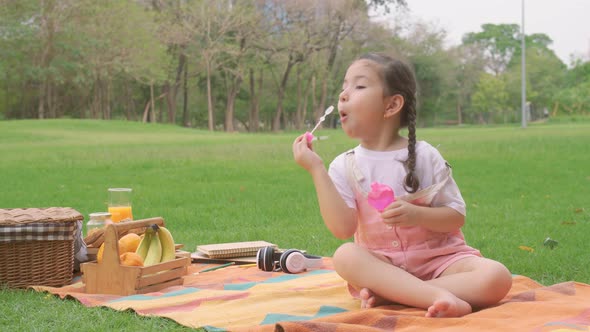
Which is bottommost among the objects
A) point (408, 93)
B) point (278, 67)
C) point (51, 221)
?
point (51, 221)

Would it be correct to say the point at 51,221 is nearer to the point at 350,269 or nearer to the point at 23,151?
the point at 350,269

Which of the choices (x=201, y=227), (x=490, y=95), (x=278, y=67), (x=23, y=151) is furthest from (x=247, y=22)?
(x=201, y=227)

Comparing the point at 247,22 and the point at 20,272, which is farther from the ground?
the point at 247,22

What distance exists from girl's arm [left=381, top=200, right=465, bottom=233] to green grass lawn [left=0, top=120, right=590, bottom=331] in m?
0.96

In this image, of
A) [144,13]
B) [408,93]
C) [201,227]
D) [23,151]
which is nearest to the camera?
[408,93]

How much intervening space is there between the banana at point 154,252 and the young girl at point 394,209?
3.80 ft

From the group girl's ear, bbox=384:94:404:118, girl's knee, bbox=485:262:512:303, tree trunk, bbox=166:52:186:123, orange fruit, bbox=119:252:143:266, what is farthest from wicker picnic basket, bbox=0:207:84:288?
tree trunk, bbox=166:52:186:123

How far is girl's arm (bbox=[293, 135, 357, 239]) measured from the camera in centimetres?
297

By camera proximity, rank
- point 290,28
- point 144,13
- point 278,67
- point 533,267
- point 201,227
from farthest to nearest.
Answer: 1. point 278,67
2. point 290,28
3. point 144,13
4. point 201,227
5. point 533,267

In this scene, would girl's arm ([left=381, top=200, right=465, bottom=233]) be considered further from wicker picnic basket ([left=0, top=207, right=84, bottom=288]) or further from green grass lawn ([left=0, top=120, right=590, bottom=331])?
wicker picnic basket ([left=0, top=207, right=84, bottom=288])

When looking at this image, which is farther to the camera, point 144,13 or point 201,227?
point 144,13

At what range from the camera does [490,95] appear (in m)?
57.1

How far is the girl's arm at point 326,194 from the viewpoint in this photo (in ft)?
9.75

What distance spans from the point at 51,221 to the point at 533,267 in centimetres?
267
